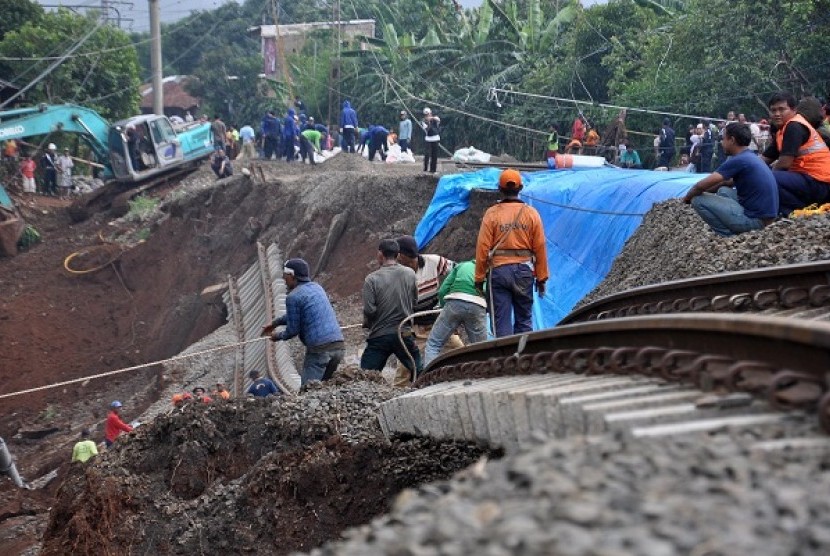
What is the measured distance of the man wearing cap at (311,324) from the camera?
1065 cm

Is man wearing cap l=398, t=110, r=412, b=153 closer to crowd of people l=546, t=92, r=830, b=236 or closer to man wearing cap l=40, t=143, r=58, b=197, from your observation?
man wearing cap l=40, t=143, r=58, b=197

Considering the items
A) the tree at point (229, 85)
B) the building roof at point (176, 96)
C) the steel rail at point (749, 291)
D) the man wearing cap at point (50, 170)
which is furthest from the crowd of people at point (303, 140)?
the steel rail at point (749, 291)

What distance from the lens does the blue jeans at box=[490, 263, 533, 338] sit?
9.61m

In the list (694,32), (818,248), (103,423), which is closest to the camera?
(818,248)

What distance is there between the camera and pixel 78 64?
138 feet

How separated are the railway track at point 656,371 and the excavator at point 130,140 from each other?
86.1 ft

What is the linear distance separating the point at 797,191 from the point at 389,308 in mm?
3858

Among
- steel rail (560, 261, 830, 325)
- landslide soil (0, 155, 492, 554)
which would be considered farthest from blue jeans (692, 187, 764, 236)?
landslide soil (0, 155, 492, 554)

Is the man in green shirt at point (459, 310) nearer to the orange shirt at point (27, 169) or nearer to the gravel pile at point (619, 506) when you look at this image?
the gravel pile at point (619, 506)

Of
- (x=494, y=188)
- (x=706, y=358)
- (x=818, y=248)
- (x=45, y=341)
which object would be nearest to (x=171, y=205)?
(x=45, y=341)

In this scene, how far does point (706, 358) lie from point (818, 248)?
14.1 feet

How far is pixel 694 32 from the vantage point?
29609 mm

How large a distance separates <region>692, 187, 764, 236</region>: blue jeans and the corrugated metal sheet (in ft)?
20.8

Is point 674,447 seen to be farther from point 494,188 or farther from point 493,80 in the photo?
point 493,80
